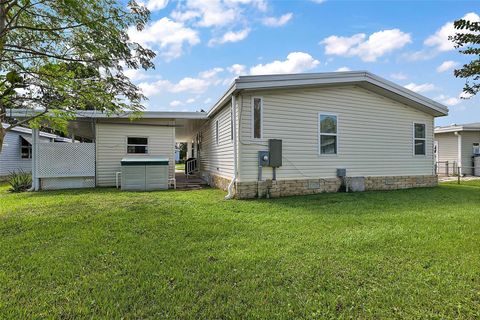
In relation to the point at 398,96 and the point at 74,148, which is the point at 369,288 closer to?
the point at 398,96

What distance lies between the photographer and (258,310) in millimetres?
2318

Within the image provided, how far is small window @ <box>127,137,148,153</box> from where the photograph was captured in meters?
11.1

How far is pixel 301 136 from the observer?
8.49m

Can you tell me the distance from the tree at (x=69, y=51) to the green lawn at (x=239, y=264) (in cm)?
266

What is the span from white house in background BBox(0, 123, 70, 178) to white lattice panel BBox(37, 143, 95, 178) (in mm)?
6393

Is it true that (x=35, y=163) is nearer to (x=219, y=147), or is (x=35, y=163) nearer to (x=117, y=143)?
(x=117, y=143)

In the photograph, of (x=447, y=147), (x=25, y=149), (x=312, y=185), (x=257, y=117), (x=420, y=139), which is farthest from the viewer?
(x=447, y=147)

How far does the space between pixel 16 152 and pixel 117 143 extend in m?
8.59

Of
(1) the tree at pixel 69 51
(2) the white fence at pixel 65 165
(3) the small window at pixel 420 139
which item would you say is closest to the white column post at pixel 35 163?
(2) the white fence at pixel 65 165

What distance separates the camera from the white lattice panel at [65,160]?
990 centimetres

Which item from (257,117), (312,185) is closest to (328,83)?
(257,117)

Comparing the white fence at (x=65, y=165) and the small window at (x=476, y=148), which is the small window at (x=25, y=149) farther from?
the small window at (x=476, y=148)

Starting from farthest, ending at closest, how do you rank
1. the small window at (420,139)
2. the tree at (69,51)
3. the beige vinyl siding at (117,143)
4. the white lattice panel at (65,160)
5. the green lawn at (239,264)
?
the beige vinyl siding at (117,143) → the small window at (420,139) → the white lattice panel at (65,160) → the tree at (69,51) → the green lawn at (239,264)

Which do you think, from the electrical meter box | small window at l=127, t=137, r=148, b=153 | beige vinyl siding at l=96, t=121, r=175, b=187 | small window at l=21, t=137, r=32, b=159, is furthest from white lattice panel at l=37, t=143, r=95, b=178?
small window at l=21, t=137, r=32, b=159
